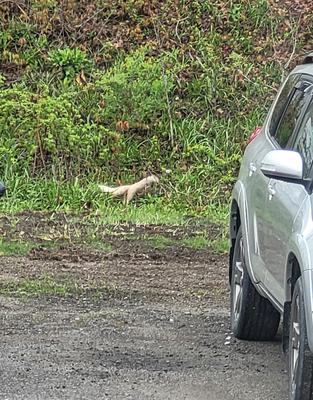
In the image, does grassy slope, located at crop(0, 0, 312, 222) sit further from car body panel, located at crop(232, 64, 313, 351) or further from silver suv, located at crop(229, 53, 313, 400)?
car body panel, located at crop(232, 64, 313, 351)

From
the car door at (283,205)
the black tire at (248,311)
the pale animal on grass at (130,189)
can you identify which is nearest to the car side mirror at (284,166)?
the car door at (283,205)

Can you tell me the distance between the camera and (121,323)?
7.62m

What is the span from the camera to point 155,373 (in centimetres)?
636

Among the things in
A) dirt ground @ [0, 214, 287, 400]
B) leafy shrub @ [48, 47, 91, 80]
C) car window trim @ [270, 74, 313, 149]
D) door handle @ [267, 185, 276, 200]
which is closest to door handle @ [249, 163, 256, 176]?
car window trim @ [270, 74, 313, 149]

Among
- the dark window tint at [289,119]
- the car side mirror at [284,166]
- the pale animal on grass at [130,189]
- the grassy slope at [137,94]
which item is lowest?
the pale animal on grass at [130,189]

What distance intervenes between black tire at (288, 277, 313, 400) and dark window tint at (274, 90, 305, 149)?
1.42 metres

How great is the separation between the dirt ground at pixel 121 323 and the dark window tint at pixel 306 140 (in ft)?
4.51

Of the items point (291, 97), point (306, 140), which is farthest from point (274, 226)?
point (291, 97)

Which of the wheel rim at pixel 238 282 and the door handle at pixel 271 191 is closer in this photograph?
the door handle at pixel 271 191

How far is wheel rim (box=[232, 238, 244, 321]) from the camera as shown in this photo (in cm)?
713

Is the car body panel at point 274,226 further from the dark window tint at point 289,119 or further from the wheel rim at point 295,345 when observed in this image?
the wheel rim at point 295,345

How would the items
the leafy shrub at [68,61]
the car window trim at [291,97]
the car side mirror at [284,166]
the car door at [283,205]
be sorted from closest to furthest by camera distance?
1. the car side mirror at [284,166]
2. the car door at [283,205]
3. the car window trim at [291,97]
4. the leafy shrub at [68,61]

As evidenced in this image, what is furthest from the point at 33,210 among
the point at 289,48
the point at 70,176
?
the point at 289,48

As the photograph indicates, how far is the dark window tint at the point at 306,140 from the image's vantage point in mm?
5762
